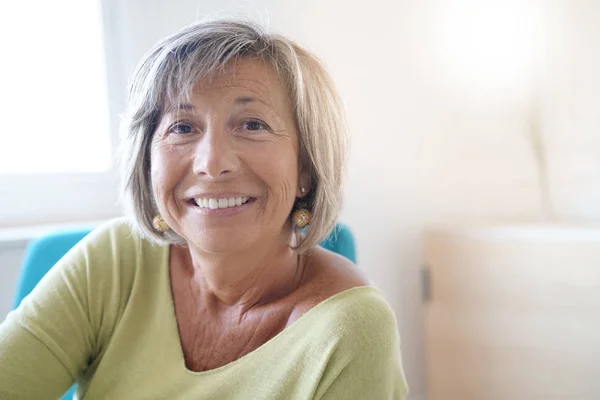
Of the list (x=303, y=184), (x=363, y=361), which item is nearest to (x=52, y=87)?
(x=303, y=184)

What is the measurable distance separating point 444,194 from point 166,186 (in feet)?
3.72

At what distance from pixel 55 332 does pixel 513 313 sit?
3.85ft

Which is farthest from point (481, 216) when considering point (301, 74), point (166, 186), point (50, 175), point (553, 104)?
point (50, 175)

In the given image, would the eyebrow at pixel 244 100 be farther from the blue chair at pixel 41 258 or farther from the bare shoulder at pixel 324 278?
the blue chair at pixel 41 258

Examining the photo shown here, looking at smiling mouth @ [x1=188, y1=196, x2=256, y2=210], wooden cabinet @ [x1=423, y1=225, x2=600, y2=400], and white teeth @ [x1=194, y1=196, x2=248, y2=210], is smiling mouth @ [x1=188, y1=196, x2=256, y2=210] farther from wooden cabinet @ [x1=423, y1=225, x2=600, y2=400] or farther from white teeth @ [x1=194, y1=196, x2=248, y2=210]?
wooden cabinet @ [x1=423, y1=225, x2=600, y2=400]

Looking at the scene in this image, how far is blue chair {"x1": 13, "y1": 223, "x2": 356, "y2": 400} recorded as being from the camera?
1133mm

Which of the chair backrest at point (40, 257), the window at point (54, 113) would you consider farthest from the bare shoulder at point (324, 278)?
the window at point (54, 113)

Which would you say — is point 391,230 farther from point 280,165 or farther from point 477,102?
point 280,165

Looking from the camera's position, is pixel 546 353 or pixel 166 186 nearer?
pixel 166 186

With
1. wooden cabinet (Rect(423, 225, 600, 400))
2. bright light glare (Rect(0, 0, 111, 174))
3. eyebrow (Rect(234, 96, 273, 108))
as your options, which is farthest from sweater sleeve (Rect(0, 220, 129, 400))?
wooden cabinet (Rect(423, 225, 600, 400))

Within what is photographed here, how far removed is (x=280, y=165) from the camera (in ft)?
2.86

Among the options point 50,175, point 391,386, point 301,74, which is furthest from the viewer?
point 50,175

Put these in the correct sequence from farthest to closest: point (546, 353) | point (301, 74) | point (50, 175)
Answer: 1. point (50, 175)
2. point (546, 353)
3. point (301, 74)

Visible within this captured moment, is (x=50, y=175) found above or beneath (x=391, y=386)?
above
